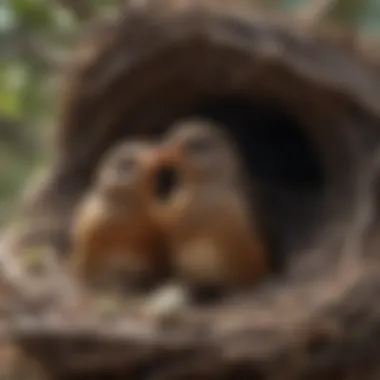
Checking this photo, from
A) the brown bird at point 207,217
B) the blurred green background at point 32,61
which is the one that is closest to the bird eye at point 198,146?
the brown bird at point 207,217

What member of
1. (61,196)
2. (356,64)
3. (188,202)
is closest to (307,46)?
(356,64)

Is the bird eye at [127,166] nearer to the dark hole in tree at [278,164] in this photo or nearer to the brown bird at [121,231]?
the brown bird at [121,231]

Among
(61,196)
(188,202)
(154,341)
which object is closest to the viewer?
(154,341)

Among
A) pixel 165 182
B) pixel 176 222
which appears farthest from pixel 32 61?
pixel 176 222

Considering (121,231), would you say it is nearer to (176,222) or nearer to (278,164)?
(176,222)

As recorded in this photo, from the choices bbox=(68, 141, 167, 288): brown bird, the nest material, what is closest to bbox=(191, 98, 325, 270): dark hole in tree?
the nest material

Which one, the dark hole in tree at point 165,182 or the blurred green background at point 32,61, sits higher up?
the blurred green background at point 32,61

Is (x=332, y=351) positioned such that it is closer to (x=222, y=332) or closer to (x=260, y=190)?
(x=222, y=332)
